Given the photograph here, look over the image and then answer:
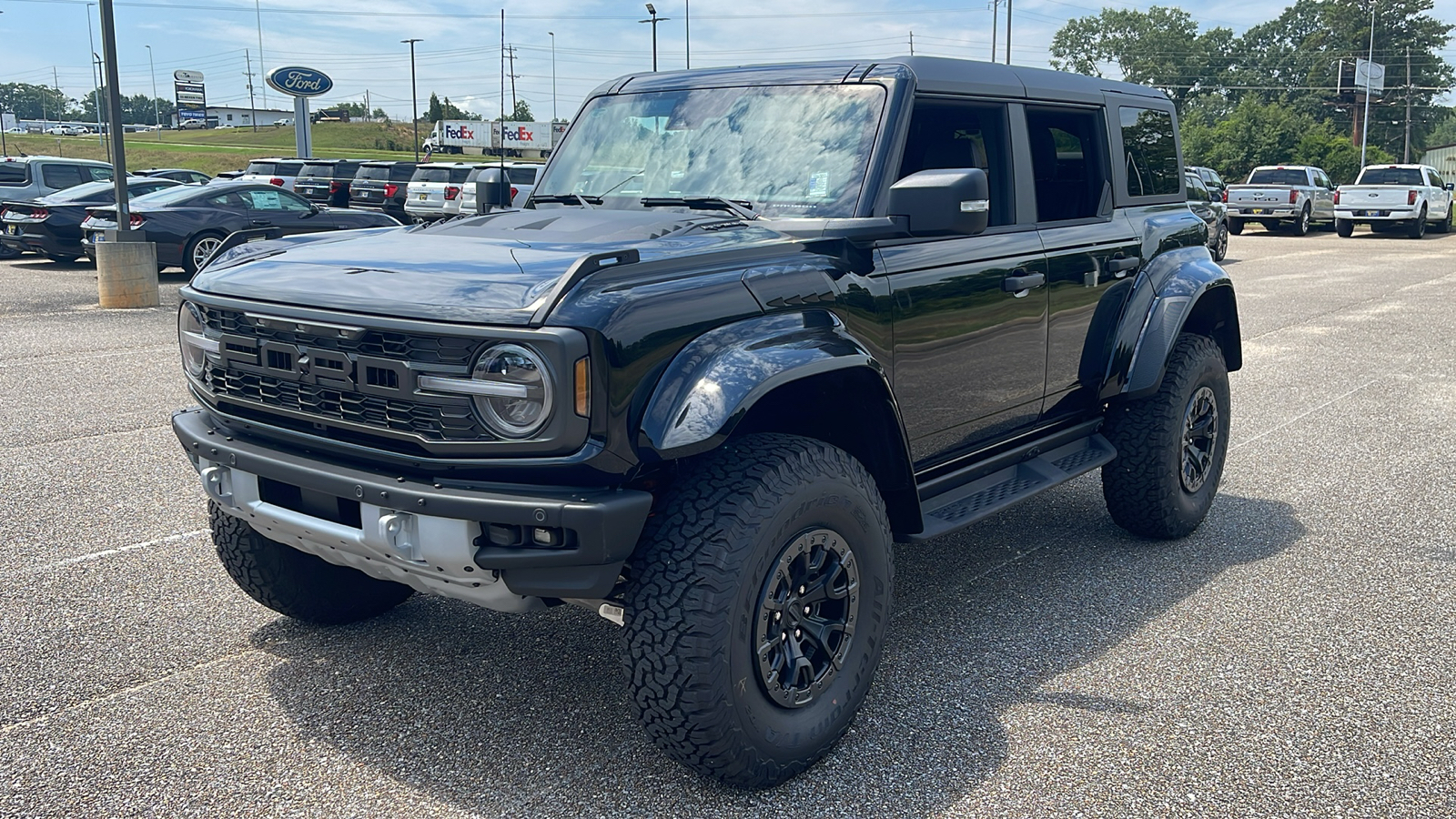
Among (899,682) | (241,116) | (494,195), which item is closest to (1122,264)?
(899,682)

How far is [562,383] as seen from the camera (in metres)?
2.76

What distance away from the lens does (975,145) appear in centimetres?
444

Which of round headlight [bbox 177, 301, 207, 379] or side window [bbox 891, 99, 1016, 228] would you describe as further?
side window [bbox 891, 99, 1016, 228]

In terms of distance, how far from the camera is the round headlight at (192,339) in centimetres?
351

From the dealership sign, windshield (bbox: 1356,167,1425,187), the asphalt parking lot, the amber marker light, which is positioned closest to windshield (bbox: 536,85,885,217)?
the amber marker light

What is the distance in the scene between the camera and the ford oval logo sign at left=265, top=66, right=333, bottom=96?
53.0 metres

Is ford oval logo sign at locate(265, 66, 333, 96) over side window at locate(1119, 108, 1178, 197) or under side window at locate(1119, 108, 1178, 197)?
over

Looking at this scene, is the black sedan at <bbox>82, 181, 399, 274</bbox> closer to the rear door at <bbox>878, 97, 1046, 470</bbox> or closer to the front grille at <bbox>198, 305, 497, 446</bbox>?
the rear door at <bbox>878, 97, 1046, 470</bbox>

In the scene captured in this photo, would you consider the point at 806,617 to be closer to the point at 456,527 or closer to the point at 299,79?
the point at 456,527

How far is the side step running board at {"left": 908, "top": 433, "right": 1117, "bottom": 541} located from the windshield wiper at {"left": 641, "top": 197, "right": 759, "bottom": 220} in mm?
1178

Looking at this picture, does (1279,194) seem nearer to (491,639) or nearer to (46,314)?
(46,314)

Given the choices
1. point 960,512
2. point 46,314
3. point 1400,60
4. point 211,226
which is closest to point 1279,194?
point 211,226

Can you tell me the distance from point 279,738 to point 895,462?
1.98 metres

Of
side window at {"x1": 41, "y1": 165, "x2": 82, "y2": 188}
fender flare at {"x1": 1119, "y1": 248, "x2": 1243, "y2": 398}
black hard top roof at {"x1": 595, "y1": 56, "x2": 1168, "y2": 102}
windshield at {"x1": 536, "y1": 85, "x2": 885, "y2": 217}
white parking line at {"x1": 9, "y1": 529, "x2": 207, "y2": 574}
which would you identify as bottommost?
white parking line at {"x1": 9, "y1": 529, "x2": 207, "y2": 574}
